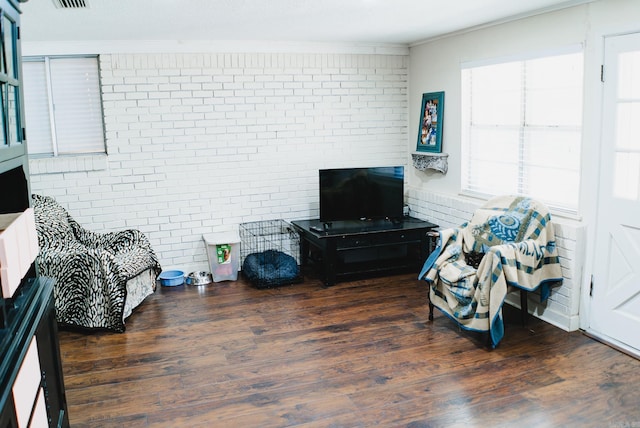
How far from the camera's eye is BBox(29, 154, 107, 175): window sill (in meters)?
5.13

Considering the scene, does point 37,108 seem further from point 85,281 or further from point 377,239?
point 377,239

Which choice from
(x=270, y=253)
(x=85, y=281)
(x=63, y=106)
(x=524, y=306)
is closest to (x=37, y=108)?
(x=63, y=106)

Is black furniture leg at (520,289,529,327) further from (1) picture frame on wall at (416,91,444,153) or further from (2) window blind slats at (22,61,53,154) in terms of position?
(2) window blind slats at (22,61,53,154)

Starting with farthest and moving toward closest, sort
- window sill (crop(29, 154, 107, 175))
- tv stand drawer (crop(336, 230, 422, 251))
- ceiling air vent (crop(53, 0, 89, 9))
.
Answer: tv stand drawer (crop(336, 230, 422, 251)) → window sill (crop(29, 154, 107, 175)) → ceiling air vent (crop(53, 0, 89, 9))

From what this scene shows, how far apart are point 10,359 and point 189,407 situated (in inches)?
63.1

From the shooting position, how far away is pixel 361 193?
18.0ft

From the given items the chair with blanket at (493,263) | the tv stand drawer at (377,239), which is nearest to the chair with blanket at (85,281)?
the tv stand drawer at (377,239)

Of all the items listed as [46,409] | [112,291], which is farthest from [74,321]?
[46,409]

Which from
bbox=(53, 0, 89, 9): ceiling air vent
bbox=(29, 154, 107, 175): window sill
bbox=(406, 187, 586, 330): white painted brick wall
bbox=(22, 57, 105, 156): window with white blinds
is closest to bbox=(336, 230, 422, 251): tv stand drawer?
bbox=(406, 187, 586, 330): white painted brick wall

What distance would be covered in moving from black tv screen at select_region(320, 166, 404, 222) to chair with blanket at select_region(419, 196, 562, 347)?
1238 millimetres

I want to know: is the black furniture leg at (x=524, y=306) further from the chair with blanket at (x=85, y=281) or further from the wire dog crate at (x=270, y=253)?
the chair with blanket at (x=85, y=281)

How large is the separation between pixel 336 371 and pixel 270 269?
77.3 inches

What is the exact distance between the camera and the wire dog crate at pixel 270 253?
5290 millimetres

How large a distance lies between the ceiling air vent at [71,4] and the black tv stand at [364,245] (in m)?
2.68
